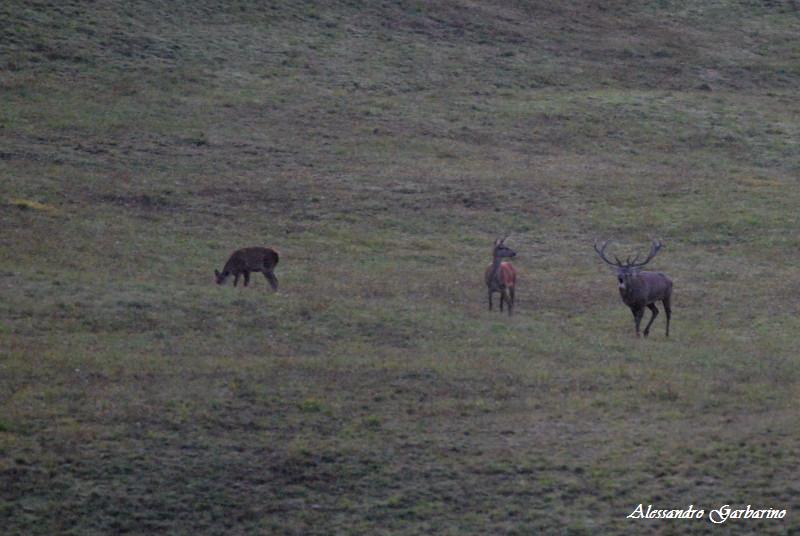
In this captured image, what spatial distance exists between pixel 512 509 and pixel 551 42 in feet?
127

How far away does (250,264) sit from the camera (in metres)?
24.4

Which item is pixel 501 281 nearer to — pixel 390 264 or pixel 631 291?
pixel 631 291

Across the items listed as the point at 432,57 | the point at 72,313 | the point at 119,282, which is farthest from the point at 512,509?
the point at 432,57

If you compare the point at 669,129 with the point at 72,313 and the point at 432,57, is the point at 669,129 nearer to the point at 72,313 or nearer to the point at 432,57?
the point at 432,57

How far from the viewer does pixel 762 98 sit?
4800 centimetres

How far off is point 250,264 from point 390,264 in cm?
418

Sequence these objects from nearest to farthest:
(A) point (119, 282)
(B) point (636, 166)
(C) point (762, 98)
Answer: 1. (A) point (119, 282)
2. (B) point (636, 166)
3. (C) point (762, 98)

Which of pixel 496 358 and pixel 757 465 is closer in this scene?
pixel 757 465

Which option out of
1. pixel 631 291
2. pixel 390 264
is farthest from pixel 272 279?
pixel 631 291

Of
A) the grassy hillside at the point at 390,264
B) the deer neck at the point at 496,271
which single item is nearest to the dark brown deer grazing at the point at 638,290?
the grassy hillside at the point at 390,264

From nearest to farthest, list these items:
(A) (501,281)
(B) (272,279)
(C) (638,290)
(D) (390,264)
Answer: (C) (638,290)
(A) (501,281)
(B) (272,279)
(D) (390,264)

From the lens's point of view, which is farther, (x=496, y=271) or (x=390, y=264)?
(x=390, y=264)

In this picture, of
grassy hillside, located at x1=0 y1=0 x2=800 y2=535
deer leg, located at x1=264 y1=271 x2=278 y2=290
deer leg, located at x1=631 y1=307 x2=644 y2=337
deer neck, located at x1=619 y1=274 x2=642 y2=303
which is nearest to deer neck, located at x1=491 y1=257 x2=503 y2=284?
grassy hillside, located at x1=0 y1=0 x2=800 y2=535

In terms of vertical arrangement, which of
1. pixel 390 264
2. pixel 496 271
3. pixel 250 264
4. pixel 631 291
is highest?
pixel 631 291
